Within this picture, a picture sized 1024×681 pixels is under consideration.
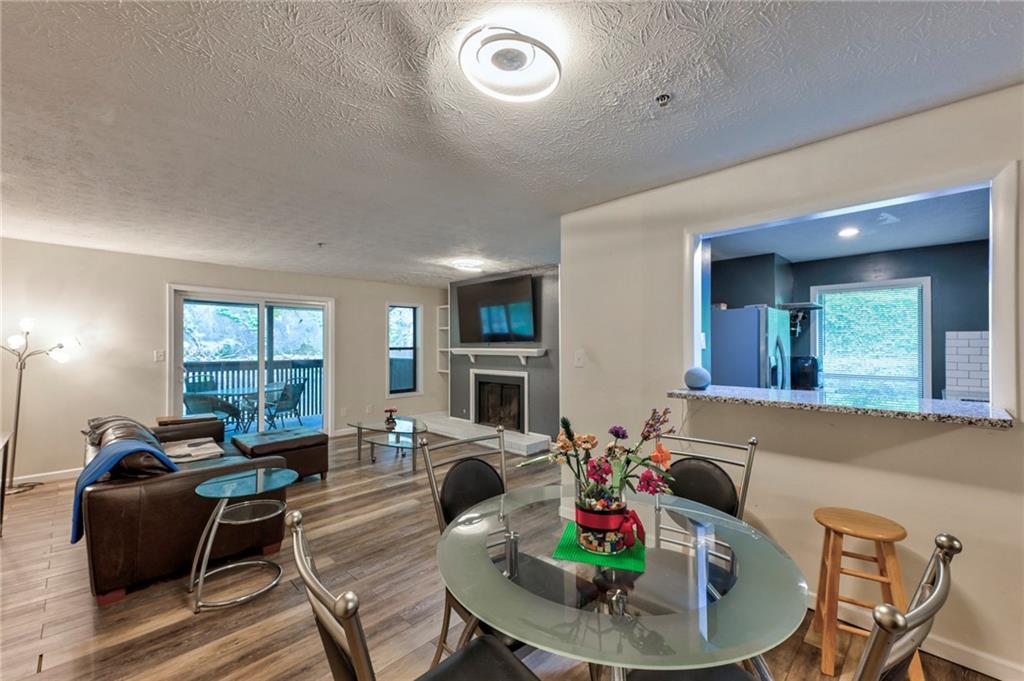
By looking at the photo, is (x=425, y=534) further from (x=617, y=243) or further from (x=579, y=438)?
(x=617, y=243)

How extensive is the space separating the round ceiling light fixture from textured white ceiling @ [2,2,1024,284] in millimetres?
73

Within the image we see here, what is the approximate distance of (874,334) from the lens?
14.3ft

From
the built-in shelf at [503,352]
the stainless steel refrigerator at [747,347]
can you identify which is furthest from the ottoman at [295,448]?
the stainless steel refrigerator at [747,347]

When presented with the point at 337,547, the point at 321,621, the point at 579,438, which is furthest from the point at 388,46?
the point at 337,547

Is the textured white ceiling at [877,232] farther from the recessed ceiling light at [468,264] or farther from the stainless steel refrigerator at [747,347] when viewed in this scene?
the recessed ceiling light at [468,264]

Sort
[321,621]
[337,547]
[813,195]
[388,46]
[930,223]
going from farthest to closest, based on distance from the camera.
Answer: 1. [930,223]
2. [337,547]
3. [813,195]
4. [388,46]
5. [321,621]

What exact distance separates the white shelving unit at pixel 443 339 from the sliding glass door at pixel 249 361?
6.50 feet

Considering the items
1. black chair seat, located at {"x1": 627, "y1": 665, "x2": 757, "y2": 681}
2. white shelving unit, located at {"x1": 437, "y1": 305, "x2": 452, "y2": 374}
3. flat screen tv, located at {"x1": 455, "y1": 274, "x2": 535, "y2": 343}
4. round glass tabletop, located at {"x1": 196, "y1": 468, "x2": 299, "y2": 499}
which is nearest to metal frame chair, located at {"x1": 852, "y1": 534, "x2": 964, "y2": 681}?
black chair seat, located at {"x1": 627, "y1": 665, "x2": 757, "y2": 681}

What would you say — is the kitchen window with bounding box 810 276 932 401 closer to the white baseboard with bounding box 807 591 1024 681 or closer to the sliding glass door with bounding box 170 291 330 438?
the white baseboard with bounding box 807 591 1024 681

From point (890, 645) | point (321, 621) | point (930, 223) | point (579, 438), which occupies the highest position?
point (930, 223)

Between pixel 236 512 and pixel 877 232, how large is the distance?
537 centimetres

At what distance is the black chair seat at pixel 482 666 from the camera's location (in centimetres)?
114

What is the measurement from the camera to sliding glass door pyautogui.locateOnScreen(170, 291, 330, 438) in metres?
5.05

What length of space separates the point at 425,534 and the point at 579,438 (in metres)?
Answer: 2.06
